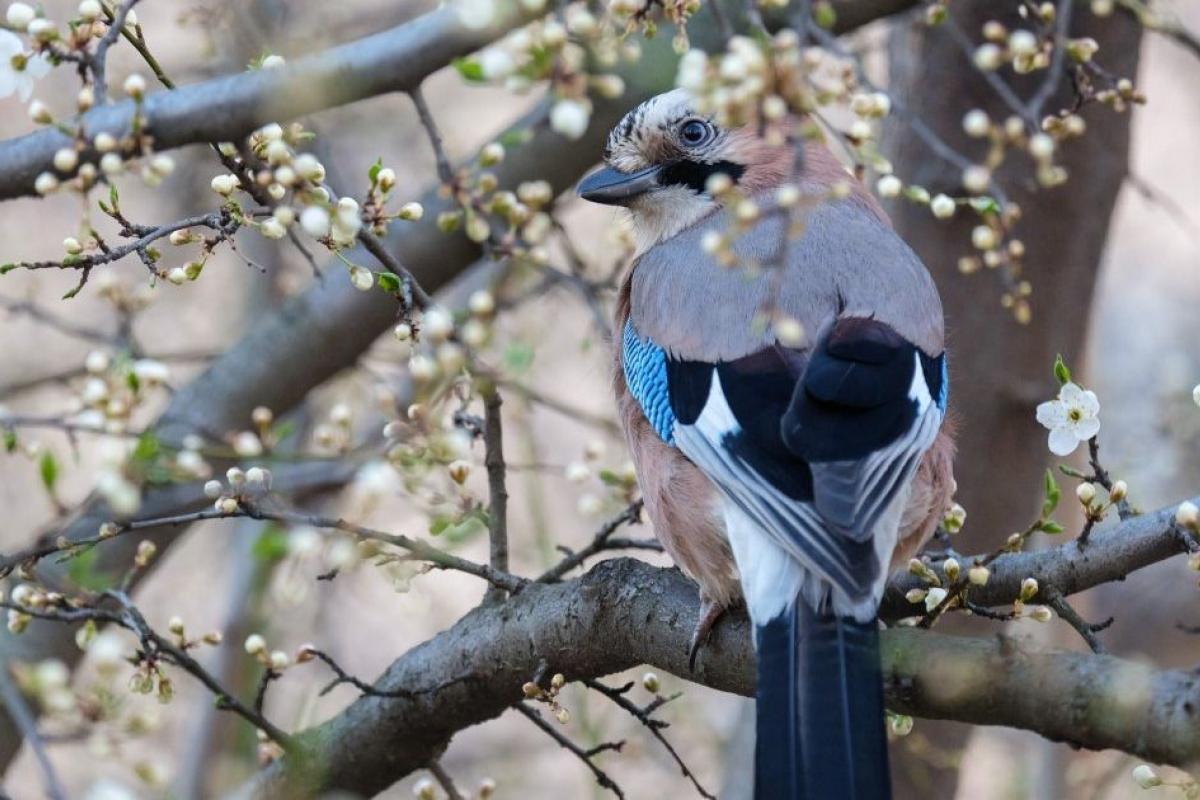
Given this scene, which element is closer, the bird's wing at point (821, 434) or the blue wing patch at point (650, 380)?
the bird's wing at point (821, 434)

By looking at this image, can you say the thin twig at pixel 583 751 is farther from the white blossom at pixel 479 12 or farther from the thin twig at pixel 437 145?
the white blossom at pixel 479 12

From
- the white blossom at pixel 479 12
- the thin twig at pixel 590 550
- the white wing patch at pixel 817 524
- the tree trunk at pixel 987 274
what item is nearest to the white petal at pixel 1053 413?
the white wing patch at pixel 817 524

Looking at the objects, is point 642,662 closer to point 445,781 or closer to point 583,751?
point 583,751

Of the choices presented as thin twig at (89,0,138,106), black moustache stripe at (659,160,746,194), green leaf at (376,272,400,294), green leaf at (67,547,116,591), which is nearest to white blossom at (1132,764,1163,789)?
green leaf at (376,272,400,294)

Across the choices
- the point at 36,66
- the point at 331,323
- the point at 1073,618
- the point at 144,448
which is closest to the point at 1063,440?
the point at 1073,618

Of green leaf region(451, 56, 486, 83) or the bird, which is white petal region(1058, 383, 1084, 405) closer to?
the bird

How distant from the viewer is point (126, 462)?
7.18 ft

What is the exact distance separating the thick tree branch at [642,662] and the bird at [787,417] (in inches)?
2.3

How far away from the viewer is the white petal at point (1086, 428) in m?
2.47

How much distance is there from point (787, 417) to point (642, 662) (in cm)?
46

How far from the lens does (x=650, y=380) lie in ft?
9.42

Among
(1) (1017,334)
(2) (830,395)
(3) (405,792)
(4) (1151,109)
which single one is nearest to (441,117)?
(3) (405,792)

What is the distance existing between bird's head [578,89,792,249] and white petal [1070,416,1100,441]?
1.07 metres

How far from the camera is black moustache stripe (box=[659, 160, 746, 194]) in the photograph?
3395 millimetres
